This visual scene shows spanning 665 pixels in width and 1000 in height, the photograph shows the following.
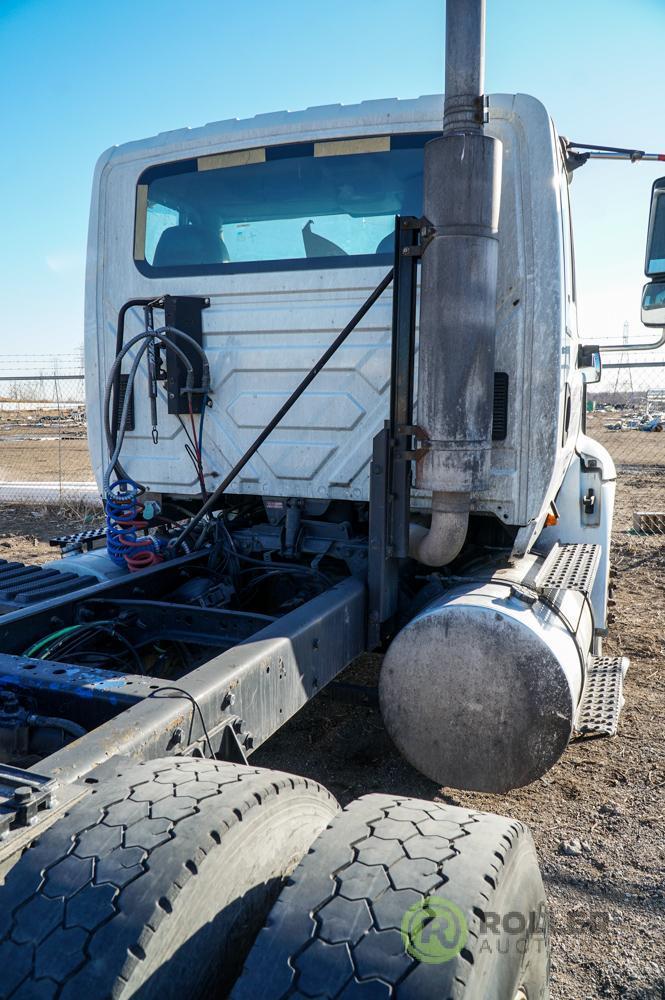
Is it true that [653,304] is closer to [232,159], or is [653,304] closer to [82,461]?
[232,159]

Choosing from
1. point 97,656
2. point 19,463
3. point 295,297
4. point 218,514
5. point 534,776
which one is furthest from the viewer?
point 19,463

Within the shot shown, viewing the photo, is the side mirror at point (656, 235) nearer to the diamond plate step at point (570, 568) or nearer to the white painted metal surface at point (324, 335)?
the white painted metal surface at point (324, 335)

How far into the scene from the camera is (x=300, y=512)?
375 cm

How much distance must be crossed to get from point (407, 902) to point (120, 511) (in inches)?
113

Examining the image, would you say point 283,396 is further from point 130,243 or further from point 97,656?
point 97,656

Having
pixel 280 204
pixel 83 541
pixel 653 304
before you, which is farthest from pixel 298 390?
pixel 83 541

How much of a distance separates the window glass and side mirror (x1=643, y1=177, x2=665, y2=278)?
1.02 metres

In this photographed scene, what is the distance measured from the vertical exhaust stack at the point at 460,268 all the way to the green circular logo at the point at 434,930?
179cm

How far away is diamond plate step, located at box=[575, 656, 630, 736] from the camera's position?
3.06 m

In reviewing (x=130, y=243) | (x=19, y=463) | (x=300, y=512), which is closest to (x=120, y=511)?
(x=300, y=512)

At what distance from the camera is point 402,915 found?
1269 millimetres

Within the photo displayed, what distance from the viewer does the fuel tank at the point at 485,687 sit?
273 cm

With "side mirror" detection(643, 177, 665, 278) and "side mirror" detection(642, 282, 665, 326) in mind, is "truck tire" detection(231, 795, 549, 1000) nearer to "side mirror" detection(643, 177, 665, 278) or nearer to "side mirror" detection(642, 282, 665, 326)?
"side mirror" detection(642, 282, 665, 326)

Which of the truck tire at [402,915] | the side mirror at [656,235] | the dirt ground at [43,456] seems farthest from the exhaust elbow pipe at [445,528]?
the dirt ground at [43,456]
